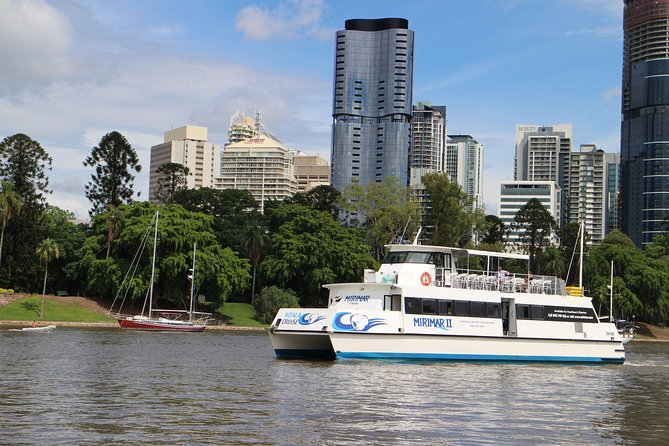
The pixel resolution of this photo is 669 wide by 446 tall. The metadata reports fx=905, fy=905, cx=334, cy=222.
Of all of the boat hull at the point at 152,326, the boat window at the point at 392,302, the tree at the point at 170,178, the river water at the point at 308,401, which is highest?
the tree at the point at 170,178

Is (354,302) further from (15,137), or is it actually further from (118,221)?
(15,137)

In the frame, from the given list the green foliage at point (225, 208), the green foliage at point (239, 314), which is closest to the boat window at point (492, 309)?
the green foliage at point (239, 314)

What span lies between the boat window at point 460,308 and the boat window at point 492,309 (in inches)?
47.6

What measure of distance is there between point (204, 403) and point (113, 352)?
18.6 meters

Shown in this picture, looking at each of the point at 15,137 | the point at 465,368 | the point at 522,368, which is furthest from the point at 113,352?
the point at 15,137

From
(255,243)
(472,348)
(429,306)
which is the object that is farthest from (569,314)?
(255,243)

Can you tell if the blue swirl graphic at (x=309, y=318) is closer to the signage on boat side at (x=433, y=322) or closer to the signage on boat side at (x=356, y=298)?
the signage on boat side at (x=356, y=298)

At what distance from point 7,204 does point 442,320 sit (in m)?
48.0

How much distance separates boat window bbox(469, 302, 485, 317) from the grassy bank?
40.5 m

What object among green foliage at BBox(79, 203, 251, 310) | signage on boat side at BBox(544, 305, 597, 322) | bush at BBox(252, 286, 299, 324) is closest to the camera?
signage on boat side at BBox(544, 305, 597, 322)

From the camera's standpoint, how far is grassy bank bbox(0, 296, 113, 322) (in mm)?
70812

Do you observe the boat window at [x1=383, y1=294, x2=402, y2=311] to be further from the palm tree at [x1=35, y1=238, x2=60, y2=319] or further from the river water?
the palm tree at [x1=35, y1=238, x2=60, y2=319]

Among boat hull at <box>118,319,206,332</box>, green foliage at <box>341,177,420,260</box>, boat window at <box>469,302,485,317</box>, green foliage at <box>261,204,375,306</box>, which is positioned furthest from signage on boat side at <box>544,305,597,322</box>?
green foliage at <box>341,177,420,260</box>

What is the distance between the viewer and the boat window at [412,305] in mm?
40384
